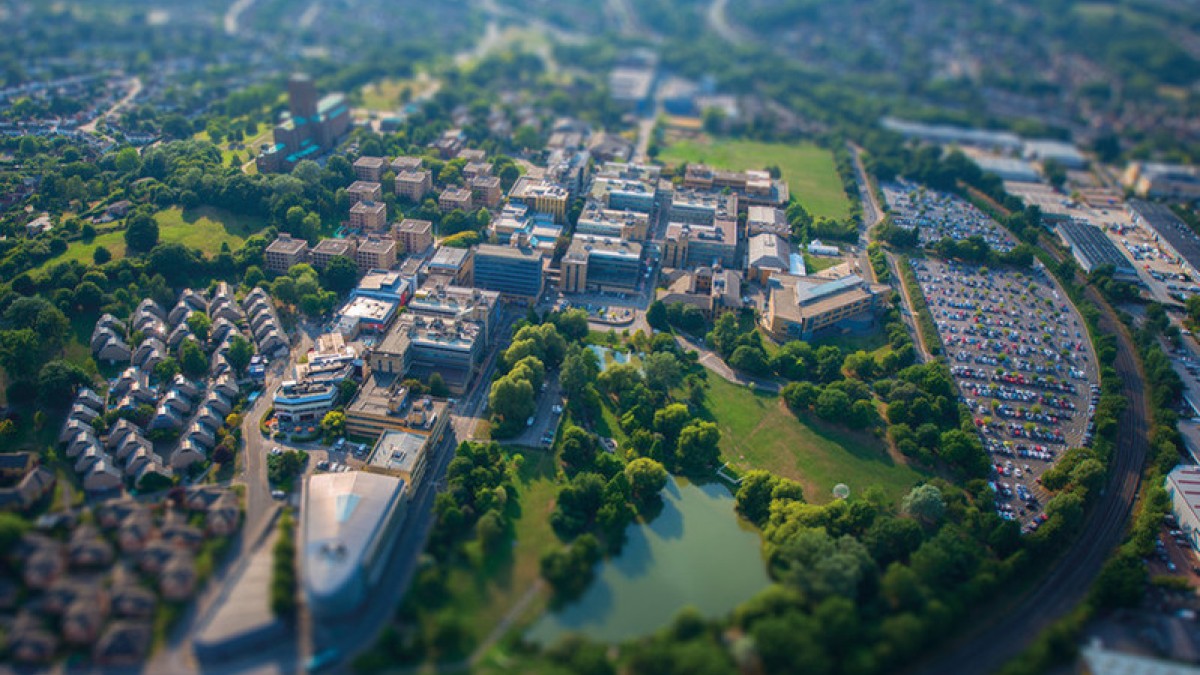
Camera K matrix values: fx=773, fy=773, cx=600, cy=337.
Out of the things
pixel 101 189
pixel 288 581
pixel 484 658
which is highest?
pixel 101 189

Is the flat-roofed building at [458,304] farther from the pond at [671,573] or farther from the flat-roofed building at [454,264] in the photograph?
the pond at [671,573]

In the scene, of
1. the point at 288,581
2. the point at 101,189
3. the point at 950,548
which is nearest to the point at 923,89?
the point at 950,548

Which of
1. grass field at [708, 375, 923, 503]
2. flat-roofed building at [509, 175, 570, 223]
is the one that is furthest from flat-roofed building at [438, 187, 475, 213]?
grass field at [708, 375, 923, 503]

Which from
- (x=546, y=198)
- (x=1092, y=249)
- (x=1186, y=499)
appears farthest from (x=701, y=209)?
(x=1186, y=499)

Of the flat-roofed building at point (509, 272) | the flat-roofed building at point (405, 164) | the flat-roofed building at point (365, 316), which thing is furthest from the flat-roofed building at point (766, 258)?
the flat-roofed building at point (405, 164)

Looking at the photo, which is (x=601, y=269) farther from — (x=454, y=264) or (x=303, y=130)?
(x=303, y=130)

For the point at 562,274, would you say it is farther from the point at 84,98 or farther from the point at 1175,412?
the point at 84,98

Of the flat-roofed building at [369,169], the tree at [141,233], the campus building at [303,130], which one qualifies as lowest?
the tree at [141,233]
